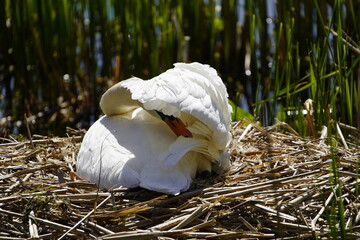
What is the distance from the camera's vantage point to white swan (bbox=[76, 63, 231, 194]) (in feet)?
12.8

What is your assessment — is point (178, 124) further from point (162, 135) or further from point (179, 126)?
point (162, 135)

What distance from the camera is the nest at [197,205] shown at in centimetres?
374

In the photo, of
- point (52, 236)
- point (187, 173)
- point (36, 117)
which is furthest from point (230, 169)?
point (36, 117)

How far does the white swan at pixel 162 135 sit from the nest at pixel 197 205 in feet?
0.33

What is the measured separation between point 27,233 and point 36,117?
3919 millimetres

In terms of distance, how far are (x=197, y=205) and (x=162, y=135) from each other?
1.77 ft

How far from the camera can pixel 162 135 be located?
4289 mm

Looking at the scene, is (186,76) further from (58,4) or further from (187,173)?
(58,4)

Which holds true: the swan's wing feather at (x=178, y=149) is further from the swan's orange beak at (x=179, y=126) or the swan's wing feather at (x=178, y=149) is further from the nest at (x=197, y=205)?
the nest at (x=197, y=205)

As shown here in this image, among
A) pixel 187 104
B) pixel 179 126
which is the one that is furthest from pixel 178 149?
pixel 187 104

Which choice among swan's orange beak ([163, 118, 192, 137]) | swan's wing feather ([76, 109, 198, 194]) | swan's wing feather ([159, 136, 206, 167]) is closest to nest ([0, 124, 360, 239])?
swan's wing feather ([76, 109, 198, 194])

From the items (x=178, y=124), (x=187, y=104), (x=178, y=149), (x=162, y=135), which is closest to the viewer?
(x=187, y=104)

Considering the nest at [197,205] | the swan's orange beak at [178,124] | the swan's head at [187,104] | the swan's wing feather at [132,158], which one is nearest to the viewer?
the nest at [197,205]

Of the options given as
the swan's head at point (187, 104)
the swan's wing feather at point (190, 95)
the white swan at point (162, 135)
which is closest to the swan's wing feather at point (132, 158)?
the white swan at point (162, 135)
